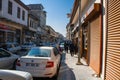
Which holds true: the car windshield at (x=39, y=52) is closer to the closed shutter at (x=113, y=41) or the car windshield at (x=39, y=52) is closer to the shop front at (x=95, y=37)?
the shop front at (x=95, y=37)

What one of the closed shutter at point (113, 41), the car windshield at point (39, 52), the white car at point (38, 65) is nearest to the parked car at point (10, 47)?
the car windshield at point (39, 52)

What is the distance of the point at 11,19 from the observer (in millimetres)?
34094

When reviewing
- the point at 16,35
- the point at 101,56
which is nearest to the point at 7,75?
the point at 101,56

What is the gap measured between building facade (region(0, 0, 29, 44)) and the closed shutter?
909 inches

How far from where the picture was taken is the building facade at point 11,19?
30.8m

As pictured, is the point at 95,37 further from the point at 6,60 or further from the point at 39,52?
the point at 6,60

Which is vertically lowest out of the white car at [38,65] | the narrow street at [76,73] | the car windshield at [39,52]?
the narrow street at [76,73]

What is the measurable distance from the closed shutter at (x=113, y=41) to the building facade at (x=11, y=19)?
23078mm

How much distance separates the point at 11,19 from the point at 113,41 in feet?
91.1

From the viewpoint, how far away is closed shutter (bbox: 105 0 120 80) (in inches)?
293

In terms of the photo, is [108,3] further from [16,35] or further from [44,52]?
[16,35]

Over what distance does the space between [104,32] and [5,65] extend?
16.5 ft

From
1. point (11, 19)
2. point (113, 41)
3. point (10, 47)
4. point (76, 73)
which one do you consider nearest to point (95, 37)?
point (76, 73)

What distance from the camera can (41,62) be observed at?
366 inches
